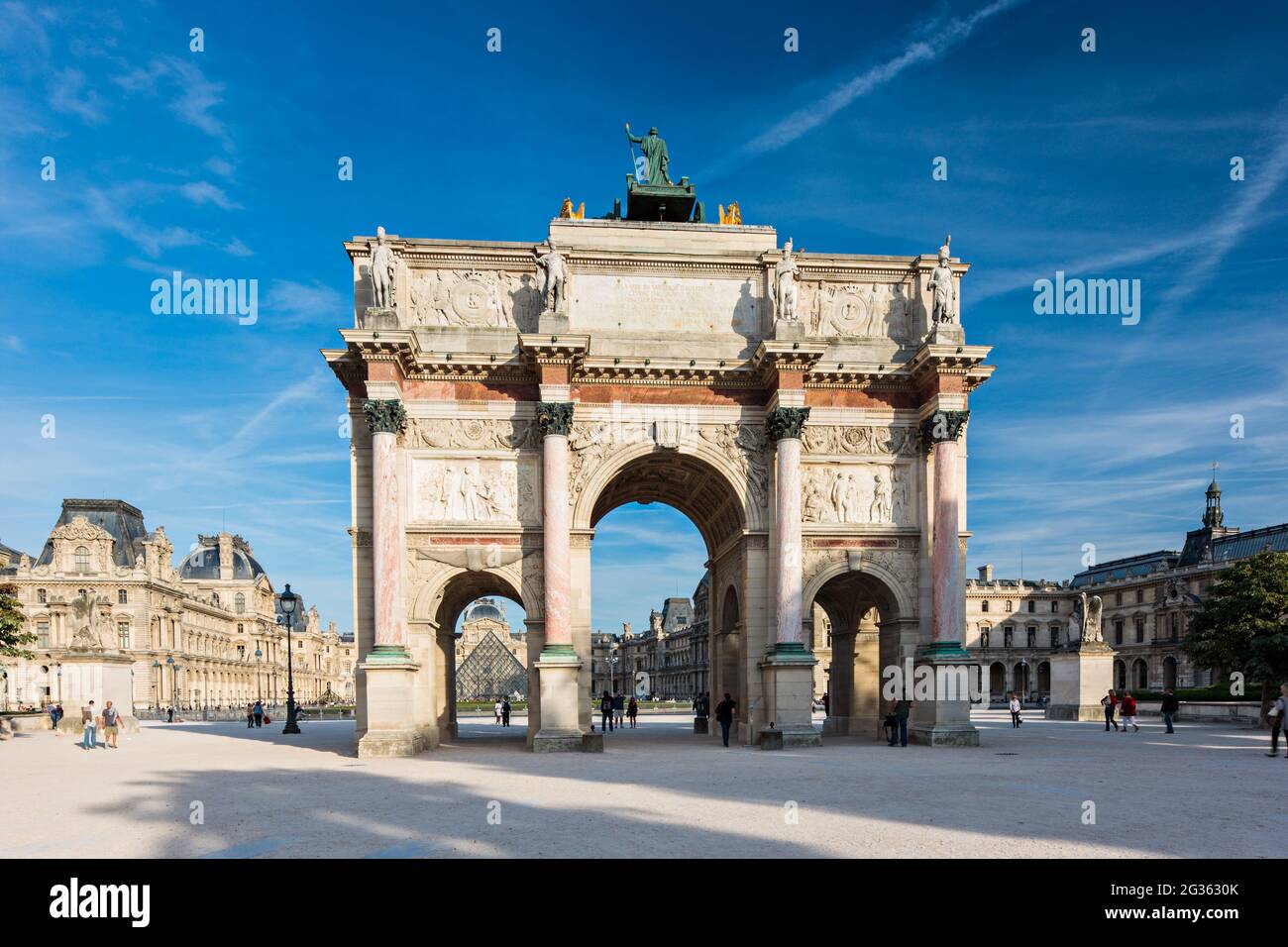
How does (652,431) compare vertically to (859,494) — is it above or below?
above

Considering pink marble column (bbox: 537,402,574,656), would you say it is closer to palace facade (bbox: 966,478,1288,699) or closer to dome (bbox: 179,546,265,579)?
palace facade (bbox: 966,478,1288,699)

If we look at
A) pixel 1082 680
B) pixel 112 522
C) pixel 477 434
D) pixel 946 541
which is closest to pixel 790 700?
pixel 946 541

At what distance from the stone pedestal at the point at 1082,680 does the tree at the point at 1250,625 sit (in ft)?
13.7

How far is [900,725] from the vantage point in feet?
88.0

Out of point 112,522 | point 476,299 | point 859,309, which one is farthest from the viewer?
point 112,522

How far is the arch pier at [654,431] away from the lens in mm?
27141

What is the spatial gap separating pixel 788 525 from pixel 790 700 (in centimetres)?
537

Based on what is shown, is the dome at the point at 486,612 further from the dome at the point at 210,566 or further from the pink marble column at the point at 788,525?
the pink marble column at the point at 788,525

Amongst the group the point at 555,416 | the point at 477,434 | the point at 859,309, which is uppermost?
the point at 859,309

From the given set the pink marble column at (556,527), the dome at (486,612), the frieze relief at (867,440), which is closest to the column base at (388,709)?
the pink marble column at (556,527)

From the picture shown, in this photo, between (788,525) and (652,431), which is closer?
(788,525)

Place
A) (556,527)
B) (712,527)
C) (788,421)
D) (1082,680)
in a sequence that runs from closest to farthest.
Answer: (556,527) < (788,421) < (712,527) < (1082,680)

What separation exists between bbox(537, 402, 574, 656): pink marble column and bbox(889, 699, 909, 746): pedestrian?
398 inches

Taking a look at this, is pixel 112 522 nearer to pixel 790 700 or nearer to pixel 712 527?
pixel 712 527
